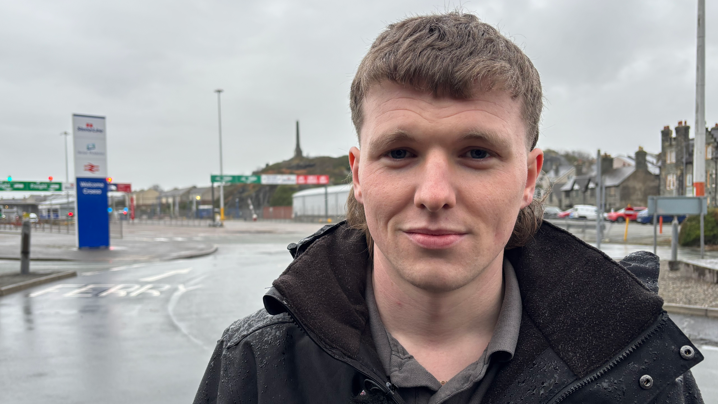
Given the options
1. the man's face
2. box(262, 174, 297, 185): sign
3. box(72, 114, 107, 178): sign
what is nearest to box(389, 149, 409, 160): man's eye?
the man's face

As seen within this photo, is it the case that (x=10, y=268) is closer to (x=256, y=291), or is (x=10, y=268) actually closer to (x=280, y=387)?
(x=256, y=291)

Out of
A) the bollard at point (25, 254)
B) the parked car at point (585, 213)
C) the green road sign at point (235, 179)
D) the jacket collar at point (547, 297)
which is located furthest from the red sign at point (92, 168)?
the parked car at point (585, 213)

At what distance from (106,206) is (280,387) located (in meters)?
20.6

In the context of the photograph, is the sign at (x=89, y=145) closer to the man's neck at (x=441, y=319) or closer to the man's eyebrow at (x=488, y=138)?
the man's neck at (x=441, y=319)

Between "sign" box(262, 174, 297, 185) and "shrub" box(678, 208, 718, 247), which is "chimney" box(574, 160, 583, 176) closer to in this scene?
"sign" box(262, 174, 297, 185)

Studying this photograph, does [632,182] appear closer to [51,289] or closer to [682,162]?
[682,162]

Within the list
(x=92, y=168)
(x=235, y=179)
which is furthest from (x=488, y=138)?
(x=235, y=179)

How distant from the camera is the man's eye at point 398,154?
57.5 inches

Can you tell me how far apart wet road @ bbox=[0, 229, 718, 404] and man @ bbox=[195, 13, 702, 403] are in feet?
11.3

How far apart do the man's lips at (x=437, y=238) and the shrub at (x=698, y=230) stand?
19.5 meters

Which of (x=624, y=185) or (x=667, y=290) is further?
(x=624, y=185)

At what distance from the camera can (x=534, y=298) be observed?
64.4 inches

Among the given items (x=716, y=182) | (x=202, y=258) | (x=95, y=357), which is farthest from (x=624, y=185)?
(x=95, y=357)

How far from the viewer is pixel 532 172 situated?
1660 millimetres
